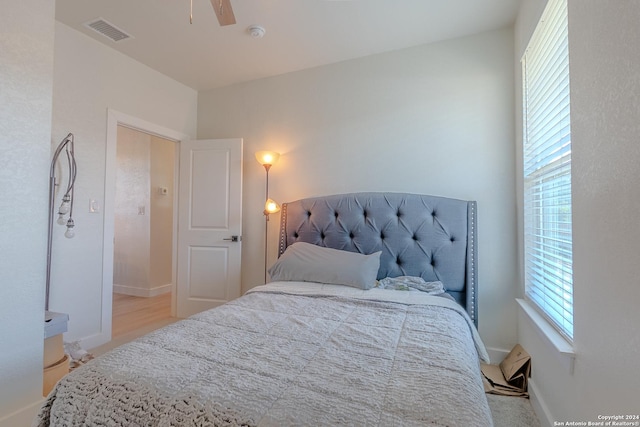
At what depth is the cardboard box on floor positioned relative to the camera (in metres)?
2.06

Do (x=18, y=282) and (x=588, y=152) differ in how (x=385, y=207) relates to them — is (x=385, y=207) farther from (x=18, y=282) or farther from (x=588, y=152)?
(x=18, y=282)

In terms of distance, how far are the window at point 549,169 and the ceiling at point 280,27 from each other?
0.65m

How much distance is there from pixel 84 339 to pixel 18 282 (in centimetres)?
127

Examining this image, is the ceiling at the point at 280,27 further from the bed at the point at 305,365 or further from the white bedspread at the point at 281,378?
the white bedspread at the point at 281,378

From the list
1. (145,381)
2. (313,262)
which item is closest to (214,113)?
(313,262)

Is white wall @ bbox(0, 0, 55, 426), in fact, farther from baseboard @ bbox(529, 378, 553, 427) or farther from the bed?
baseboard @ bbox(529, 378, 553, 427)

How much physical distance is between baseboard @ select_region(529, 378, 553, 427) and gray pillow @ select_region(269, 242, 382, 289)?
114 cm

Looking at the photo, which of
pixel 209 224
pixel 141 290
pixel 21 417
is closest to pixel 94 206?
pixel 209 224

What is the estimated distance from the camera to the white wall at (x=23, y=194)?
1.60 meters

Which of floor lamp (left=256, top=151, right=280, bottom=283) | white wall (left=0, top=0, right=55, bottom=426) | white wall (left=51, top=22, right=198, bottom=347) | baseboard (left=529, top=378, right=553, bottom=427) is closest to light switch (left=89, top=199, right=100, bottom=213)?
white wall (left=51, top=22, right=198, bottom=347)

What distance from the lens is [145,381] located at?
95cm

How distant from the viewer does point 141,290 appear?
4.52 m

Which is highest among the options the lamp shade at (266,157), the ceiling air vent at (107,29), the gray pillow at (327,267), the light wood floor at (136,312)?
the ceiling air vent at (107,29)

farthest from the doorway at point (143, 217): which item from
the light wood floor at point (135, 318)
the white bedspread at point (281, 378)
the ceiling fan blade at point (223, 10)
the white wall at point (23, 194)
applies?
the white bedspread at point (281, 378)
